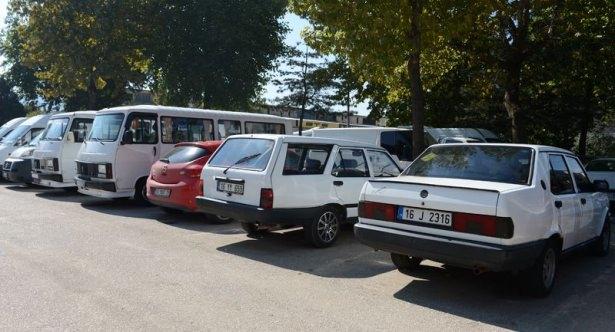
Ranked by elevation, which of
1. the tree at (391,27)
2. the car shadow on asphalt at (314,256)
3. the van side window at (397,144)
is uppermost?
the tree at (391,27)

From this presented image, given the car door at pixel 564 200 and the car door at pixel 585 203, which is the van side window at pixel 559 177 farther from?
the car door at pixel 585 203

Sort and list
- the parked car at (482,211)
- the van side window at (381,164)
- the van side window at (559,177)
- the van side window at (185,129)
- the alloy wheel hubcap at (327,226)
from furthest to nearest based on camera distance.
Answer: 1. the van side window at (185,129)
2. the van side window at (381,164)
3. the alloy wheel hubcap at (327,226)
4. the van side window at (559,177)
5. the parked car at (482,211)

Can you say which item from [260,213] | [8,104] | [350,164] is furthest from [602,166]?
[8,104]

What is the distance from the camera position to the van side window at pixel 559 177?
6145 millimetres

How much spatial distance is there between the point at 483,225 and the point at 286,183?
3208 mm

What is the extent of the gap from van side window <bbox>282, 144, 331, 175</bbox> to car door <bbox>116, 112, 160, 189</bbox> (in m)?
5.06

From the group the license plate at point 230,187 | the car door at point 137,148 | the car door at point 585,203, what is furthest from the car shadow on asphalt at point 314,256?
the car door at point 137,148

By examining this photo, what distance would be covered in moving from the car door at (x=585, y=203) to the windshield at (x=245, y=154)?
4.17 metres

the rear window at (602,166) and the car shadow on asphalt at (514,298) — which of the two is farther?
the rear window at (602,166)

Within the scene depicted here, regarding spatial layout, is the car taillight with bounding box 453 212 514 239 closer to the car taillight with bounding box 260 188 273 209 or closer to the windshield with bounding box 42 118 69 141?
the car taillight with bounding box 260 188 273 209

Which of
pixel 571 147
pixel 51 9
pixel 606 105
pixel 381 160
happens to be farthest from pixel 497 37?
pixel 51 9

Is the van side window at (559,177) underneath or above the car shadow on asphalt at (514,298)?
above

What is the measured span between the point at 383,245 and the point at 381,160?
364 cm

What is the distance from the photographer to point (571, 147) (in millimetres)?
29094
